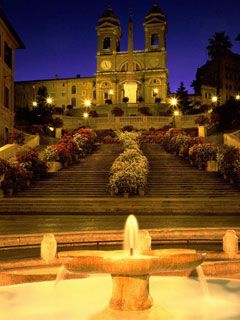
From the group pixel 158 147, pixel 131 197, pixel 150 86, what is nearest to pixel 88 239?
pixel 131 197

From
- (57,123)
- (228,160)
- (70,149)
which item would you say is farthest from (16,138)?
(57,123)

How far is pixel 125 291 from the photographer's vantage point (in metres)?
7.24

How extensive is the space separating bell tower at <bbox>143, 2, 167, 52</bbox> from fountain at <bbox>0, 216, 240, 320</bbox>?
324 feet

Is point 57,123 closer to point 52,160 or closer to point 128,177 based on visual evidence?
point 52,160

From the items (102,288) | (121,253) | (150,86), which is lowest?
(102,288)

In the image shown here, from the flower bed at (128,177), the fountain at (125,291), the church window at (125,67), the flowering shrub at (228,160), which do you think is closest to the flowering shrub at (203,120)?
the flowering shrub at (228,160)

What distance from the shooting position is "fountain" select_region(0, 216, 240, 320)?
22.5 ft

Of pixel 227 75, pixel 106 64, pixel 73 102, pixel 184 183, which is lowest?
pixel 184 183

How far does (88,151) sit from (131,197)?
15.0m

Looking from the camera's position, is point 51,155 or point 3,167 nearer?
point 3,167

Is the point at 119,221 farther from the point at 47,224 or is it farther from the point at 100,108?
the point at 100,108

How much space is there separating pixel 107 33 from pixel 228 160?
8466 cm

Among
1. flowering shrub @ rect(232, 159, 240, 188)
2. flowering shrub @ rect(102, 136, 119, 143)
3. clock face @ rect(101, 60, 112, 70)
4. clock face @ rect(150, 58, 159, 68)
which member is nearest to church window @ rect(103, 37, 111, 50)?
clock face @ rect(101, 60, 112, 70)

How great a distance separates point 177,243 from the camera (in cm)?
1379
